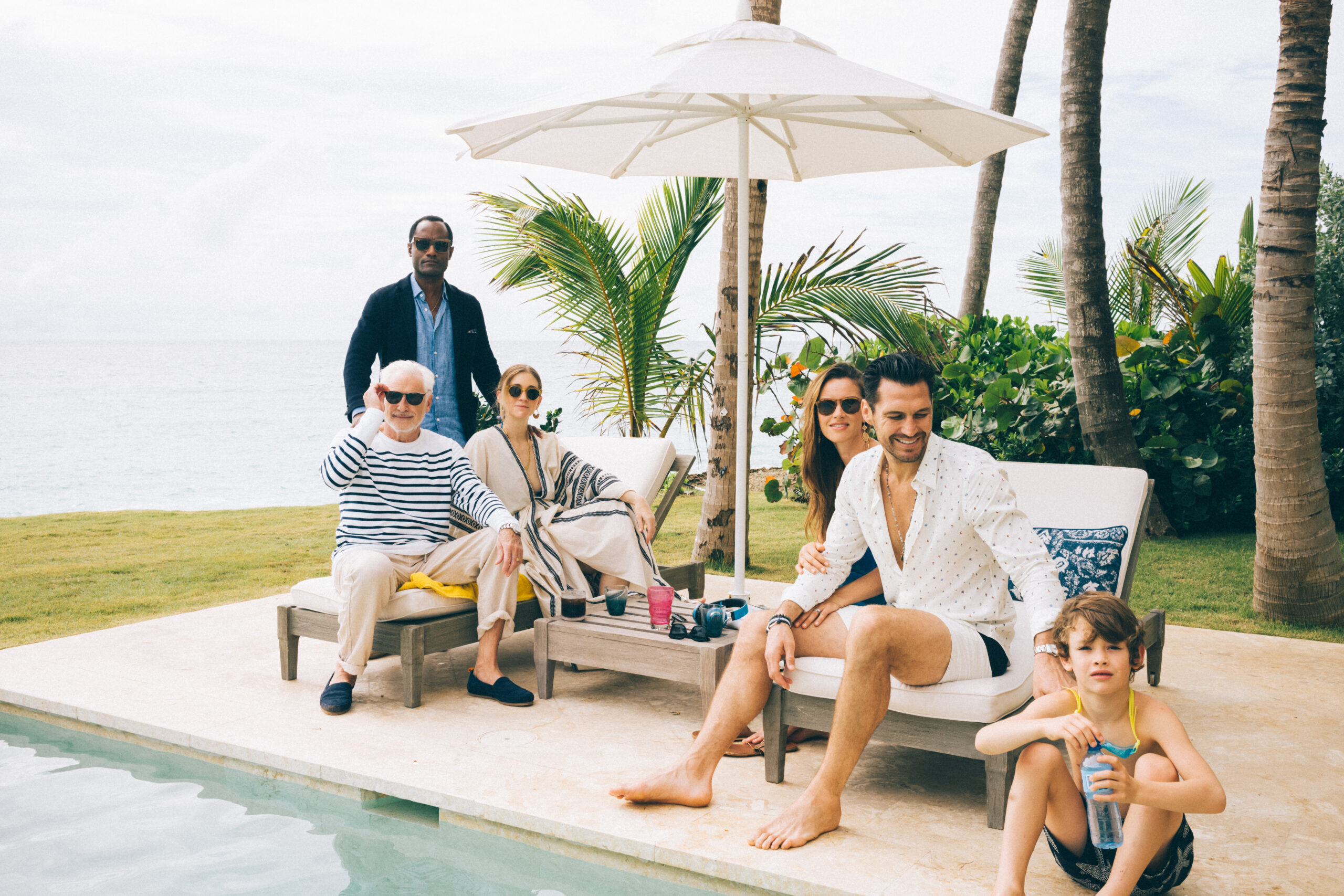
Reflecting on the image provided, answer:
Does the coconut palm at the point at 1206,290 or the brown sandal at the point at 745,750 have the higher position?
the coconut palm at the point at 1206,290

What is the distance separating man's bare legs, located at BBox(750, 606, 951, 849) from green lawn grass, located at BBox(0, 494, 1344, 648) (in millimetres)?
3291

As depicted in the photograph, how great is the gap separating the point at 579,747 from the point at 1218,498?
586 centimetres

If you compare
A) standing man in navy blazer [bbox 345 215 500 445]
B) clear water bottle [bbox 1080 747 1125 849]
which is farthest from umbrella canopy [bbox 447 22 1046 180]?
clear water bottle [bbox 1080 747 1125 849]

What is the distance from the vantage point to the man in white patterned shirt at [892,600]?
8.82ft

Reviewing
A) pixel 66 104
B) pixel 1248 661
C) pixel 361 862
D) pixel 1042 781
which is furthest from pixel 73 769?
pixel 66 104

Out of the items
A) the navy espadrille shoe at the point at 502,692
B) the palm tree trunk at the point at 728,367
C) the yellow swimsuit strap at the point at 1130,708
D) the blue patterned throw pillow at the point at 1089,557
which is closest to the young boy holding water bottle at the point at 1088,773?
the yellow swimsuit strap at the point at 1130,708

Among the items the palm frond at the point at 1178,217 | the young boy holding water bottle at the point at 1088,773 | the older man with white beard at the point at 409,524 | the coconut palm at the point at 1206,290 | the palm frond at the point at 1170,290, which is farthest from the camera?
the palm frond at the point at 1178,217

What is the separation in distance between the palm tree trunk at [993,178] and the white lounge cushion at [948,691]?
7223 millimetres

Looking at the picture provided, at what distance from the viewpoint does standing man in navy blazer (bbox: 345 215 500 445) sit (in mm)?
4582

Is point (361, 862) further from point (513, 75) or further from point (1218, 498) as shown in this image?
point (513, 75)

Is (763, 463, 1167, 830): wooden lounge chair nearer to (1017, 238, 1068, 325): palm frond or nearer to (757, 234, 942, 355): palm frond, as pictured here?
(757, 234, 942, 355): palm frond

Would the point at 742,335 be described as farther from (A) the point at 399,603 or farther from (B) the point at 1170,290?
(B) the point at 1170,290

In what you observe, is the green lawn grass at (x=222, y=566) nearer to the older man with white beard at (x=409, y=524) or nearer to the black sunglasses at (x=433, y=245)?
the older man with white beard at (x=409, y=524)

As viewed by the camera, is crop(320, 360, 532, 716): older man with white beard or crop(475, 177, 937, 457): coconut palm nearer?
crop(320, 360, 532, 716): older man with white beard
